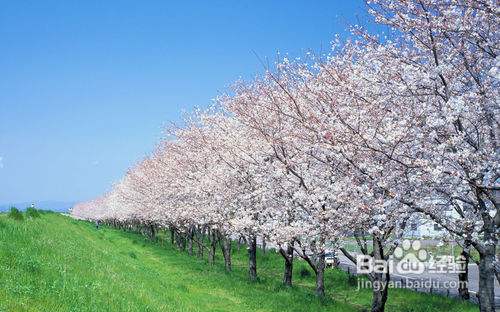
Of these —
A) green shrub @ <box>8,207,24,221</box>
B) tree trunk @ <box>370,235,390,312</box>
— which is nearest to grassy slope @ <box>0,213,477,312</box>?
tree trunk @ <box>370,235,390,312</box>

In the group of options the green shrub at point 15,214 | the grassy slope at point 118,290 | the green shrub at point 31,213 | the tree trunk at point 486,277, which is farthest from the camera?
the green shrub at point 31,213

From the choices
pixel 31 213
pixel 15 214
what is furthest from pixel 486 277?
pixel 31 213

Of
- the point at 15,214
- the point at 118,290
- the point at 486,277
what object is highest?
the point at 15,214

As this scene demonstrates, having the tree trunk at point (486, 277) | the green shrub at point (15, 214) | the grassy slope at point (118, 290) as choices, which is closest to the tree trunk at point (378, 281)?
the grassy slope at point (118, 290)

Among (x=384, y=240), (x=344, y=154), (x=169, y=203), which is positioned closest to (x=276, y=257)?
(x=169, y=203)

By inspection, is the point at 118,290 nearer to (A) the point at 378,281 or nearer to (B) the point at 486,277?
(A) the point at 378,281

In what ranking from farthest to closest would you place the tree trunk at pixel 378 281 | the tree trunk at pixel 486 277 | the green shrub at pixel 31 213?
the green shrub at pixel 31 213 → the tree trunk at pixel 378 281 → the tree trunk at pixel 486 277

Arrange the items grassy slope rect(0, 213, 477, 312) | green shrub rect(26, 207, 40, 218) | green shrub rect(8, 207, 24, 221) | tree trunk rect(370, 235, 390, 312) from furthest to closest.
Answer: green shrub rect(26, 207, 40, 218) → green shrub rect(8, 207, 24, 221) → tree trunk rect(370, 235, 390, 312) → grassy slope rect(0, 213, 477, 312)

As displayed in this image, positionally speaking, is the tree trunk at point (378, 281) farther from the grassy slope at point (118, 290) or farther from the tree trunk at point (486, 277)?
the tree trunk at point (486, 277)

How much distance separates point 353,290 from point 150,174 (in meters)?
34.7

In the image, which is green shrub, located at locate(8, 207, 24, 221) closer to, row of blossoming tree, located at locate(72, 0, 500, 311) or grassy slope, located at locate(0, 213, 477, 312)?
grassy slope, located at locate(0, 213, 477, 312)

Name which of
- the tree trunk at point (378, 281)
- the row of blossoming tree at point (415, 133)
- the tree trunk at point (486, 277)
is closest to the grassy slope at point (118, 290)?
the tree trunk at point (378, 281)

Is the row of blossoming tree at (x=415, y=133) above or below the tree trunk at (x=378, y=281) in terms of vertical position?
above

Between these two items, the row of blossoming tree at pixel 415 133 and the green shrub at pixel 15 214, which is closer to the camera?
the row of blossoming tree at pixel 415 133
